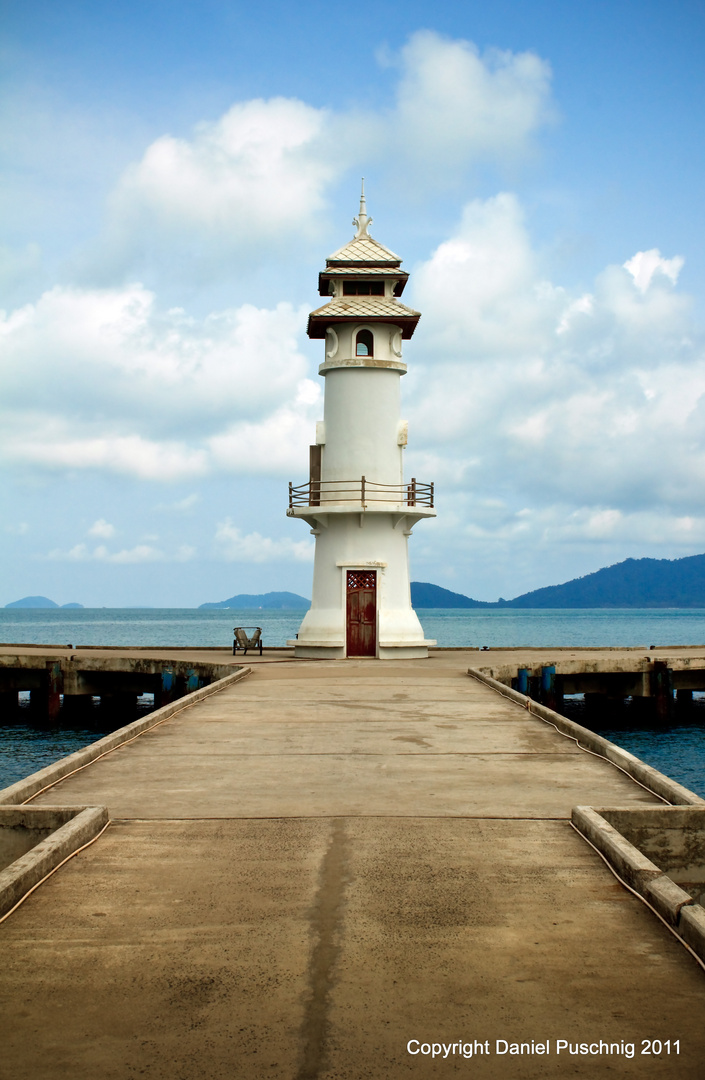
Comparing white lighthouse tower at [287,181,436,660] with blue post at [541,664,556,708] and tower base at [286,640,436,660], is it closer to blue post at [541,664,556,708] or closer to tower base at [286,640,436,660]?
tower base at [286,640,436,660]

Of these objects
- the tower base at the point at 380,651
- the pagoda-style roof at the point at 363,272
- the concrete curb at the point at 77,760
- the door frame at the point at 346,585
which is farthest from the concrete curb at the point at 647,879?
the pagoda-style roof at the point at 363,272

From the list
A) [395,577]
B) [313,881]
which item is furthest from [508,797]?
[395,577]

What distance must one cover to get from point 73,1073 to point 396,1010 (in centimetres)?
150

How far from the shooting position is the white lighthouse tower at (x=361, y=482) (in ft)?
85.1

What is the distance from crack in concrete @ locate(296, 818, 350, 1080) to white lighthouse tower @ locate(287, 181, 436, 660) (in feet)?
61.4

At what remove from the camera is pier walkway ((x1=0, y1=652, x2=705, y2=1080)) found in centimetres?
409

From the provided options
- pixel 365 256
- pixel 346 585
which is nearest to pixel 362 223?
pixel 365 256

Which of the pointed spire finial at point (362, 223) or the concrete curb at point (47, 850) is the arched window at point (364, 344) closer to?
the pointed spire finial at point (362, 223)

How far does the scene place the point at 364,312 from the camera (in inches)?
1038

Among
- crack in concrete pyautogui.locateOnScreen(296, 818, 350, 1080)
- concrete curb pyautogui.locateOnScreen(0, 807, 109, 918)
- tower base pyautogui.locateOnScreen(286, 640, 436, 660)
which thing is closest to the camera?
crack in concrete pyautogui.locateOnScreen(296, 818, 350, 1080)

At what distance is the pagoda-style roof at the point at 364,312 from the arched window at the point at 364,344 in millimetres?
562

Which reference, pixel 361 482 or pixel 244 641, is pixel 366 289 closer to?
pixel 361 482

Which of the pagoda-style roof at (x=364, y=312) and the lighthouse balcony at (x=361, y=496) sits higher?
the pagoda-style roof at (x=364, y=312)

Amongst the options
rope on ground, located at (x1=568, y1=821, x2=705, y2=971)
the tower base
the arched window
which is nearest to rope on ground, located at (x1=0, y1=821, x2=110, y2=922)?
rope on ground, located at (x1=568, y1=821, x2=705, y2=971)
